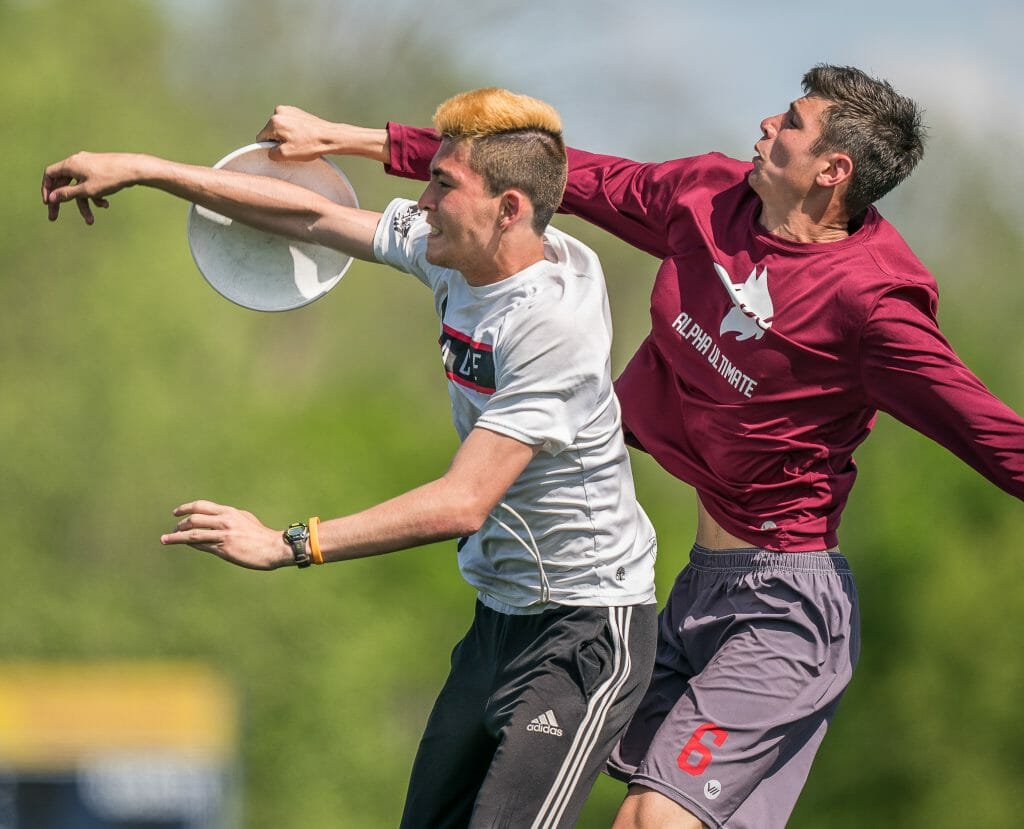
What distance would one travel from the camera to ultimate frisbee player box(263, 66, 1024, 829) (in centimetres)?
527

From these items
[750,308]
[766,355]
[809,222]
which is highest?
[809,222]

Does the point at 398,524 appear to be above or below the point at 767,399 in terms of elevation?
below

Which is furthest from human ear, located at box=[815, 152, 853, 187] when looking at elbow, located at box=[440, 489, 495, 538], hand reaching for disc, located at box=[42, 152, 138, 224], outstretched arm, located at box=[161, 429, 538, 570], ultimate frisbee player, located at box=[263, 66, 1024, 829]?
hand reaching for disc, located at box=[42, 152, 138, 224]

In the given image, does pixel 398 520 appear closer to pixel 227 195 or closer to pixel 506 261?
pixel 506 261

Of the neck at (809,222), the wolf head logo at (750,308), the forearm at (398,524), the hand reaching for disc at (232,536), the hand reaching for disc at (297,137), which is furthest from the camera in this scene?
the hand reaching for disc at (297,137)

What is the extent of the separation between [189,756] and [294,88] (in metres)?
18.7

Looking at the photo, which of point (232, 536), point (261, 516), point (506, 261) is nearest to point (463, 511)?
point (232, 536)

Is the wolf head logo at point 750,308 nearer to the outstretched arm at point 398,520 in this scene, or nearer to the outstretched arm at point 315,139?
the outstretched arm at point 398,520

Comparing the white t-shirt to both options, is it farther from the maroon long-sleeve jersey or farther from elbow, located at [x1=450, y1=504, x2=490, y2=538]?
the maroon long-sleeve jersey

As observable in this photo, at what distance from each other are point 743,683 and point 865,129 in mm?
1774

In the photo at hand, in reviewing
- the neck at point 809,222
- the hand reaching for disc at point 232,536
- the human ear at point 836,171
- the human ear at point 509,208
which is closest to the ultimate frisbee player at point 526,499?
the human ear at point 509,208

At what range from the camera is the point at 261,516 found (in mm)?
34781

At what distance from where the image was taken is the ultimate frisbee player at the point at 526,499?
16.1 ft

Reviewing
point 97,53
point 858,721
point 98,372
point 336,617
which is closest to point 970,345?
point 858,721
